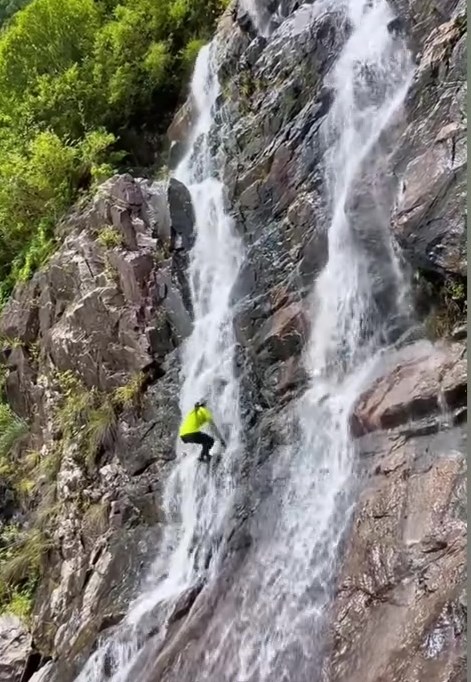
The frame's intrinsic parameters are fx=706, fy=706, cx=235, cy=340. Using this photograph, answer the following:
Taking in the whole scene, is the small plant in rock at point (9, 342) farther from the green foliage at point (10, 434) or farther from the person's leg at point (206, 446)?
the person's leg at point (206, 446)

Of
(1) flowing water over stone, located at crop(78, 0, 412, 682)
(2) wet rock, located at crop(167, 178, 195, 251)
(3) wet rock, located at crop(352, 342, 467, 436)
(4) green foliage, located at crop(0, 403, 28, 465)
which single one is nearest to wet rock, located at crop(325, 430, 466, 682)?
(3) wet rock, located at crop(352, 342, 467, 436)

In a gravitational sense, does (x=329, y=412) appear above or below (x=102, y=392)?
below

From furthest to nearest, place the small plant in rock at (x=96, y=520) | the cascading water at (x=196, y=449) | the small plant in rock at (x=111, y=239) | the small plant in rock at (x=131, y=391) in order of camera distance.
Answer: the small plant in rock at (x=111, y=239)
the small plant in rock at (x=131, y=391)
the small plant in rock at (x=96, y=520)
the cascading water at (x=196, y=449)

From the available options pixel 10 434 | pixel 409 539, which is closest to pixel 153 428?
pixel 10 434

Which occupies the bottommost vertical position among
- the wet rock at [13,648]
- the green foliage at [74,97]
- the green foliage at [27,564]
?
the wet rock at [13,648]

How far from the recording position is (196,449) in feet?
32.3

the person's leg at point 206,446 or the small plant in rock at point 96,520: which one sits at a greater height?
the person's leg at point 206,446

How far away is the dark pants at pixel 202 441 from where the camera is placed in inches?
351

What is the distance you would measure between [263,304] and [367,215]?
195cm

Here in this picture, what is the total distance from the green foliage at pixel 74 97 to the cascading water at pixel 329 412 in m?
5.61

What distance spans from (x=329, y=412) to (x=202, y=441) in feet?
6.03

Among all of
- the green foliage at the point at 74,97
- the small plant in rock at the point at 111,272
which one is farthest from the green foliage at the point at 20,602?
the green foliage at the point at 74,97

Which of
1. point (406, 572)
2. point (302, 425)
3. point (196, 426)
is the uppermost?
point (196, 426)

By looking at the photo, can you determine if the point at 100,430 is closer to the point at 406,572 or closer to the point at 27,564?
the point at 27,564
